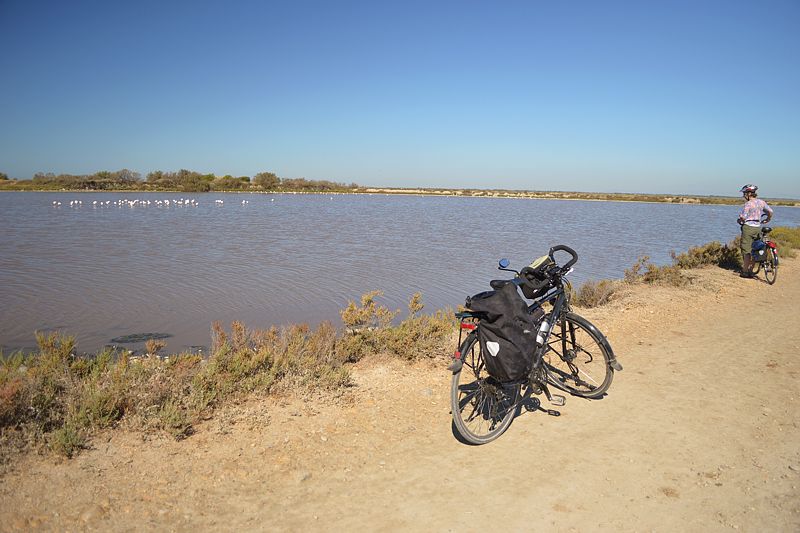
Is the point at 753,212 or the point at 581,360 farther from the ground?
the point at 753,212

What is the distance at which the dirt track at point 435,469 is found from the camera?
Answer: 303 centimetres

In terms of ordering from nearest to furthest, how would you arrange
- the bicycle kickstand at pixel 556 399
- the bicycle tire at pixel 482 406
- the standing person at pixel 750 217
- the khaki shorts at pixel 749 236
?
the bicycle tire at pixel 482 406 < the bicycle kickstand at pixel 556 399 < the standing person at pixel 750 217 < the khaki shorts at pixel 749 236

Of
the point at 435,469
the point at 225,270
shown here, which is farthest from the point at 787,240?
the point at 435,469

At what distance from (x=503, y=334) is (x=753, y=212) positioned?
10583 mm

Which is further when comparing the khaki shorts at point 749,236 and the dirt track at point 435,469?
the khaki shorts at point 749,236

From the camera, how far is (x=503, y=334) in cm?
380

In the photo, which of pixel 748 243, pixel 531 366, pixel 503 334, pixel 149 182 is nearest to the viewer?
pixel 503 334

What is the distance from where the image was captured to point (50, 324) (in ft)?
26.6

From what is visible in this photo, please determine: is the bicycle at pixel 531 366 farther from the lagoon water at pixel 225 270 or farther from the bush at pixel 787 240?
the bush at pixel 787 240

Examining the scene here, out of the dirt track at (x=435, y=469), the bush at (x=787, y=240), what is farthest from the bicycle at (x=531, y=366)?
the bush at (x=787, y=240)

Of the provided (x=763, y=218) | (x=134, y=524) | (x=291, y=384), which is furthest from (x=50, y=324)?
(x=763, y=218)

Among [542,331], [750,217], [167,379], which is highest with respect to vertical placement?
[750,217]

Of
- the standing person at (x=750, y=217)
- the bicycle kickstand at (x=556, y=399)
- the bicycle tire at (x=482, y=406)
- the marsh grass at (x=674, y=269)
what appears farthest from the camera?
the standing person at (x=750, y=217)

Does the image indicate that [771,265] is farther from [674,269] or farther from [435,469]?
[435,469]
